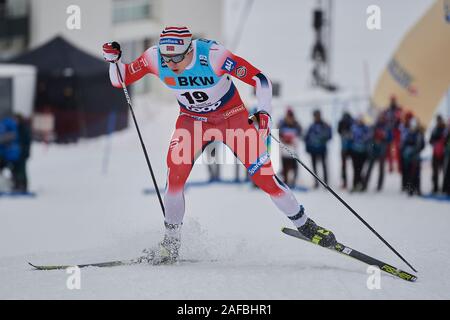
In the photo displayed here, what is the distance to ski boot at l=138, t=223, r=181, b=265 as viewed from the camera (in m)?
4.55

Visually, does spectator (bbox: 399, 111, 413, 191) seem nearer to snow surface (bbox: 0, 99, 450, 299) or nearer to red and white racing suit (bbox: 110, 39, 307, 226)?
snow surface (bbox: 0, 99, 450, 299)

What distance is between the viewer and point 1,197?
10391 millimetres

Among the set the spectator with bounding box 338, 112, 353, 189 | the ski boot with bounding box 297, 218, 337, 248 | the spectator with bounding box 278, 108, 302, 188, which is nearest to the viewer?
the ski boot with bounding box 297, 218, 337, 248

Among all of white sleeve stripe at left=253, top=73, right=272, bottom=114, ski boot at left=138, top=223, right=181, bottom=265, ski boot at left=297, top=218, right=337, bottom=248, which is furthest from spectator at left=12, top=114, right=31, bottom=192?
ski boot at left=297, top=218, right=337, bottom=248

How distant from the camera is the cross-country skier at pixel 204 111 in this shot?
437 cm

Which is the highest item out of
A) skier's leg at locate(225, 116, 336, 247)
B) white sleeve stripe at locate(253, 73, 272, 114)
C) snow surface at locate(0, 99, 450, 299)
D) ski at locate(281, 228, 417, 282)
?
white sleeve stripe at locate(253, 73, 272, 114)

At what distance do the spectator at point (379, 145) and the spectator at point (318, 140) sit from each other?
75 centimetres

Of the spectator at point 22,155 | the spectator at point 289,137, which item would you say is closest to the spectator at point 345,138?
the spectator at point 289,137

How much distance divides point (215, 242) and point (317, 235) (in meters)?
1.25

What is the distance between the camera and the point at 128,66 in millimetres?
4867

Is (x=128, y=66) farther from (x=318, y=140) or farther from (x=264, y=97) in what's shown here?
(x=318, y=140)

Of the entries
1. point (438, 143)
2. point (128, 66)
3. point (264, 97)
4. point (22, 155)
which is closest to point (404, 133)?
point (438, 143)

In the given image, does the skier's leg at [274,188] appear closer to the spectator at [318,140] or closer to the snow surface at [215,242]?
the snow surface at [215,242]
